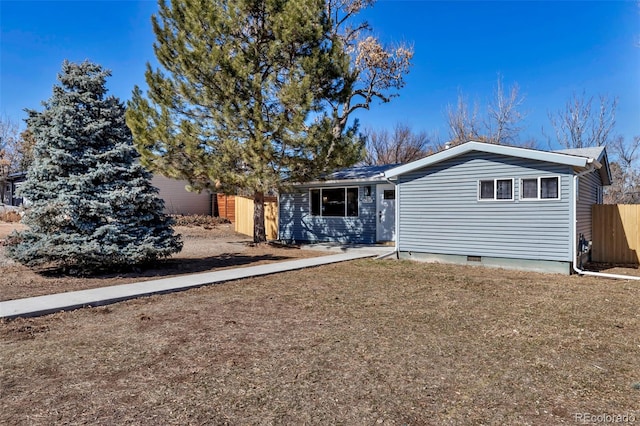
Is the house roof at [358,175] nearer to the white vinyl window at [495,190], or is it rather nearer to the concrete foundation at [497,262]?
the concrete foundation at [497,262]

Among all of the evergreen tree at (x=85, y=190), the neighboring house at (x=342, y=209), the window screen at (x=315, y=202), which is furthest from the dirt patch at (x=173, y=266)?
the window screen at (x=315, y=202)

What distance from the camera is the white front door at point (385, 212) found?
13570 mm

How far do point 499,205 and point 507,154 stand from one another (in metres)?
1.26

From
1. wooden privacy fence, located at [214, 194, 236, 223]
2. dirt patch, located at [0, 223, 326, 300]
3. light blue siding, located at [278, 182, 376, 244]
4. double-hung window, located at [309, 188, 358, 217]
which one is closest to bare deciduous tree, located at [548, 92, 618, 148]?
light blue siding, located at [278, 182, 376, 244]

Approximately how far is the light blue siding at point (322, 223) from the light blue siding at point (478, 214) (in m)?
2.72

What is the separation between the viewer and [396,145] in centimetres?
3119

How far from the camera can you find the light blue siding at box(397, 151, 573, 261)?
8922mm

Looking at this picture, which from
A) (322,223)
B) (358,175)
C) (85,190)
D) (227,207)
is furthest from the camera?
(227,207)

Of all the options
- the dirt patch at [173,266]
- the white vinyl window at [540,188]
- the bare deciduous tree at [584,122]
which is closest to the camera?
the dirt patch at [173,266]

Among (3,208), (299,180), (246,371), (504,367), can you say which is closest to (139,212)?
(299,180)

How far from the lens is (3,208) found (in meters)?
22.7

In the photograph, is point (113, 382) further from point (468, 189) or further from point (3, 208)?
point (3, 208)

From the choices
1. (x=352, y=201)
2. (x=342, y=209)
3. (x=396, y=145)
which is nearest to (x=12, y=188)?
(x=342, y=209)

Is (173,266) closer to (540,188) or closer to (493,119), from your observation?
(540,188)
